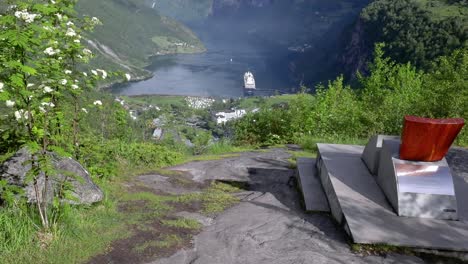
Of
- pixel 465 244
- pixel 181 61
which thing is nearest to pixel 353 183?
pixel 465 244

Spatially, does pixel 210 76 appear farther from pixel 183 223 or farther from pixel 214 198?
pixel 183 223

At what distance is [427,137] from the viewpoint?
598 centimetres

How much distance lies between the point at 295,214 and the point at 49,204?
359cm

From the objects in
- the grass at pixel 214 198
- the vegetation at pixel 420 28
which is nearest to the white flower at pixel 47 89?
the grass at pixel 214 198

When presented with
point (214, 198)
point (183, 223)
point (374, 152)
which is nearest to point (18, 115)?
point (183, 223)

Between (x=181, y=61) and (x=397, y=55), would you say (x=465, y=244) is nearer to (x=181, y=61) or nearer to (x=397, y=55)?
(x=397, y=55)

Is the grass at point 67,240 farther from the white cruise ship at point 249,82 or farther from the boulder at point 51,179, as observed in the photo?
the white cruise ship at point 249,82

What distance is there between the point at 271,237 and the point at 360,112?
8.94 meters

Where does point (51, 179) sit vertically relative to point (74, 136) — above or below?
below

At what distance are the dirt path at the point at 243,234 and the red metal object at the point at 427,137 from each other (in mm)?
1576

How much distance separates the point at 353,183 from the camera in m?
6.83

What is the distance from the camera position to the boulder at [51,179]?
580 centimetres

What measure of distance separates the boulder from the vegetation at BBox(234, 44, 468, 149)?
6.96m

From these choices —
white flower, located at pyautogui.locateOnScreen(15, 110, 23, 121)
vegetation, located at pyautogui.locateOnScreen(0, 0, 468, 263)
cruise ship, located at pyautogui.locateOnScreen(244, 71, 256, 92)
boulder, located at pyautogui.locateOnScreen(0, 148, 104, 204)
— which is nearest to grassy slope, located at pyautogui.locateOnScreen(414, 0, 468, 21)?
cruise ship, located at pyautogui.locateOnScreen(244, 71, 256, 92)
